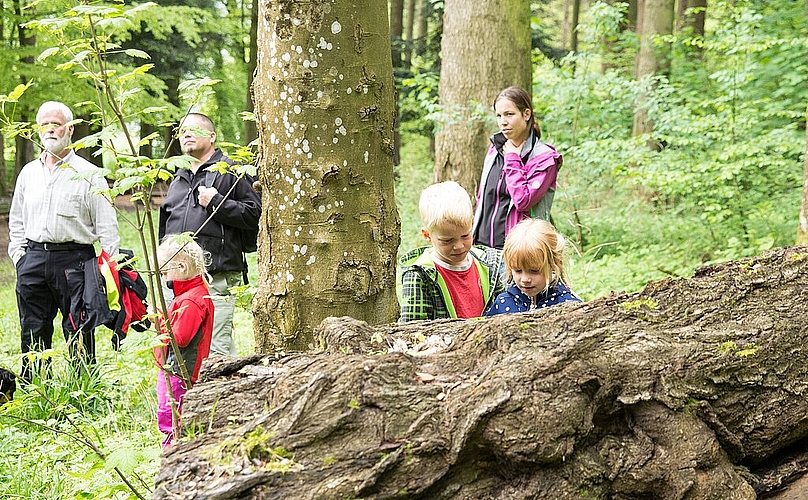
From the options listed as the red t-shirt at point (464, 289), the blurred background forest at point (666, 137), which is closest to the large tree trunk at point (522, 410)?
the red t-shirt at point (464, 289)

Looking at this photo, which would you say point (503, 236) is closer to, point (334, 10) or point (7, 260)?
point (334, 10)

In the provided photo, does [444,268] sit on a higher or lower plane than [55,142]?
lower

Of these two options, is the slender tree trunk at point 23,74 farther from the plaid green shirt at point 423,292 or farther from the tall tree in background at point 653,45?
the plaid green shirt at point 423,292

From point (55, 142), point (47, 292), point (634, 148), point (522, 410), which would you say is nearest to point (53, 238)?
point (47, 292)

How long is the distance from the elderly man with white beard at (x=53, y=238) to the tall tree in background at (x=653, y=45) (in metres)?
10.0

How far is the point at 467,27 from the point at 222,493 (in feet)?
24.4

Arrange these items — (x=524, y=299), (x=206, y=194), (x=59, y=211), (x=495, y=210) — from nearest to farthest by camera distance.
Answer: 1. (x=524, y=299)
2. (x=206, y=194)
3. (x=495, y=210)
4. (x=59, y=211)

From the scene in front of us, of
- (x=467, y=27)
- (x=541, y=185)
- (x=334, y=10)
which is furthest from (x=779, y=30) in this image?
(x=334, y=10)

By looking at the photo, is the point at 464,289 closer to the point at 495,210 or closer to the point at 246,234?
the point at 495,210

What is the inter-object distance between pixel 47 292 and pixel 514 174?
3879mm

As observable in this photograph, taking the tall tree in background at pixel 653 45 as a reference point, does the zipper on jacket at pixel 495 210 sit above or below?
below

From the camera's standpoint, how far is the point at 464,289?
3.61 m

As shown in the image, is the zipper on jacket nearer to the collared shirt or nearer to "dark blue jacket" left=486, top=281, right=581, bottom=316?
"dark blue jacket" left=486, top=281, right=581, bottom=316

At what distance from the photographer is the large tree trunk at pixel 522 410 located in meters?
1.81
